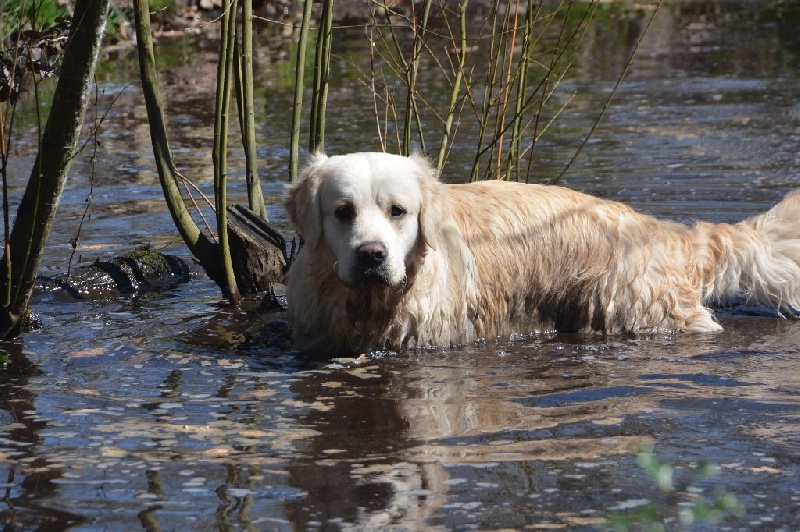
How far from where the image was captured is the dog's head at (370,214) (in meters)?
5.65

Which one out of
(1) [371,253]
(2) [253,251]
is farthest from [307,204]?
(2) [253,251]

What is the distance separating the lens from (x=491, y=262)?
6418 mm

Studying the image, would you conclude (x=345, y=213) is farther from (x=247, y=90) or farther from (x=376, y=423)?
(x=247, y=90)

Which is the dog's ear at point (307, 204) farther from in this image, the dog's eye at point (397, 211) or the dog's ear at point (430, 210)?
the dog's ear at point (430, 210)

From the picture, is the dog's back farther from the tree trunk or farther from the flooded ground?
the tree trunk

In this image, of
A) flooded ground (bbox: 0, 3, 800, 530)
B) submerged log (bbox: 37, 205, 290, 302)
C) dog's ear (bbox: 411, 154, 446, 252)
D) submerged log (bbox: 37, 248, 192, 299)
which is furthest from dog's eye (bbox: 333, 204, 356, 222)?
submerged log (bbox: 37, 248, 192, 299)

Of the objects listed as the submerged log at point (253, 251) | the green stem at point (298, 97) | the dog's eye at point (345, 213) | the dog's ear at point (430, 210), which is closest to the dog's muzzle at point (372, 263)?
the dog's eye at point (345, 213)

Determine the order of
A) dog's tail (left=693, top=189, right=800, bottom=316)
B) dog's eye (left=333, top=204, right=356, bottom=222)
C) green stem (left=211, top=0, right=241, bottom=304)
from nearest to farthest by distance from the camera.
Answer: dog's eye (left=333, top=204, right=356, bottom=222) < green stem (left=211, top=0, right=241, bottom=304) < dog's tail (left=693, top=189, right=800, bottom=316)

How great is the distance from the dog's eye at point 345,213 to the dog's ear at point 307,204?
188 mm

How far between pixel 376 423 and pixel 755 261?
2823 mm

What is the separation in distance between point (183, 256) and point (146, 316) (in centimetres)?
141

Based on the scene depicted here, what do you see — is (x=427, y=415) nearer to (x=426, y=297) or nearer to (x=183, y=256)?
(x=426, y=297)

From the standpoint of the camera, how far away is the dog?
579 centimetres

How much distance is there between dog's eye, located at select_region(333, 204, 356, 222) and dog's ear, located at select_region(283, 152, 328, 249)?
0.19 m
